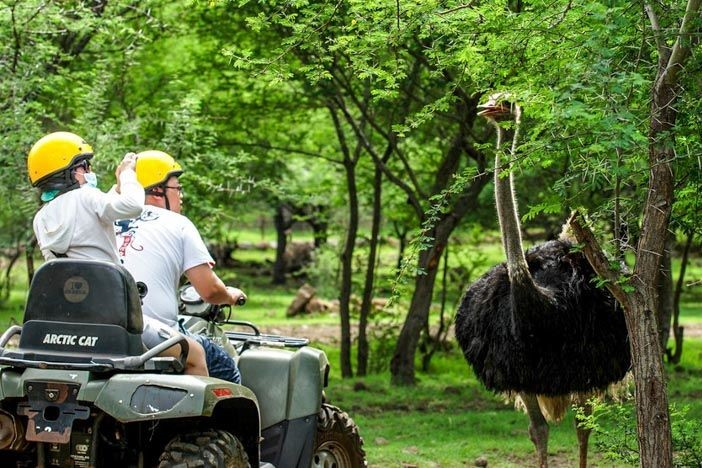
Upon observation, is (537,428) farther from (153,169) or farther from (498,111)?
(153,169)

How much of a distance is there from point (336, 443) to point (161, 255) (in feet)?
5.36

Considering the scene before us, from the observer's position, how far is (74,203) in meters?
5.75

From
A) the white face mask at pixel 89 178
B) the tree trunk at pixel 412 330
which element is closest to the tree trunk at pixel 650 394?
the white face mask at pixel 89 178

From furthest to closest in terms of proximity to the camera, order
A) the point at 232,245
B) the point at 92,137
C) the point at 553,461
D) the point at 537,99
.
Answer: the point at 232,245, the point at 92,137, the point at 553,461, the point at 537,99

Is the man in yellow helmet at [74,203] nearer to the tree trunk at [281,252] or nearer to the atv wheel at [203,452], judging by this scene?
the atv wheel at [203,452]

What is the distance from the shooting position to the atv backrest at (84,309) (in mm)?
5430

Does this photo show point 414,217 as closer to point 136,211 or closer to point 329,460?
point 329,460

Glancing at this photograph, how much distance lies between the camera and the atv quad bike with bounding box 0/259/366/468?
208 inches

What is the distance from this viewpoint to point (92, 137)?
11.5 m

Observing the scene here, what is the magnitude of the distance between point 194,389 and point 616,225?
2.59 m

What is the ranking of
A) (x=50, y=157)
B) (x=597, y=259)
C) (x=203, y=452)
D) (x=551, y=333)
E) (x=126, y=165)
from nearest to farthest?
(x=203, y=452) < (x=50, y=157) < (x=126, y=165) < (x=597, y=259) < (x=551, y=333)

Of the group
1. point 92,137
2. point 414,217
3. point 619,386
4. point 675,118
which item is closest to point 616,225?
point 675,118

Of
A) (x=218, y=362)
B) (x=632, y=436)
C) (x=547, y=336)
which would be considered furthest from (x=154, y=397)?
(x=547, y=336)

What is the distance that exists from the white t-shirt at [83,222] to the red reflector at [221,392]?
2.82 feet
